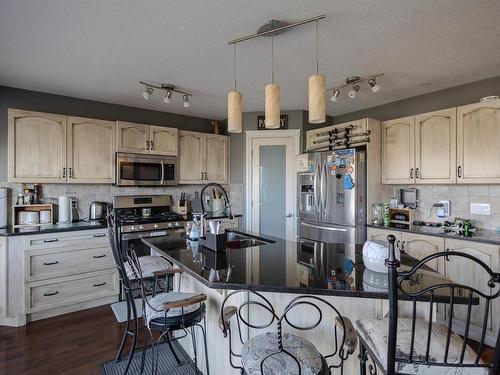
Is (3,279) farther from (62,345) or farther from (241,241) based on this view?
(241,241)

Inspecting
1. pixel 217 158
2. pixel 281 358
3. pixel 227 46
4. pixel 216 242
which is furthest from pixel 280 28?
pixel 217 158

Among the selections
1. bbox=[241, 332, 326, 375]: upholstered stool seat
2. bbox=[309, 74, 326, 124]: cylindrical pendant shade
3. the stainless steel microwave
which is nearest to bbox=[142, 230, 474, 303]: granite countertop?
bbox=[241, 332, 326, 375]: upholstered stool seat

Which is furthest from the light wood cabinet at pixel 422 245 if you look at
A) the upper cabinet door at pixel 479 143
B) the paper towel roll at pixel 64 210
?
the paper towel roll at pixel 64 210

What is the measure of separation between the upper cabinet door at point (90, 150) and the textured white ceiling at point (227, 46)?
1.39 feet

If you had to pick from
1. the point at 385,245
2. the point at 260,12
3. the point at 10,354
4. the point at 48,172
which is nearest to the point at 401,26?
the point at 260,12

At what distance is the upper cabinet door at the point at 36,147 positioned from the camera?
3.11m

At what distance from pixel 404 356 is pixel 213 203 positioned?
3.81m

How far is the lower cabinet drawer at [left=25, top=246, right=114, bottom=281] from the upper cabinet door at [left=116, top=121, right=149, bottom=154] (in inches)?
51.7

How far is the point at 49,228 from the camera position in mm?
3068

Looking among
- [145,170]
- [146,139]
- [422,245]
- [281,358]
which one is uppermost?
[146,139]

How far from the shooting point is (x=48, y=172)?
3.29 m

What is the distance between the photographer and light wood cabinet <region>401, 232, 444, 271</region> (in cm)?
288

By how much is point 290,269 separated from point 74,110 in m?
3.53

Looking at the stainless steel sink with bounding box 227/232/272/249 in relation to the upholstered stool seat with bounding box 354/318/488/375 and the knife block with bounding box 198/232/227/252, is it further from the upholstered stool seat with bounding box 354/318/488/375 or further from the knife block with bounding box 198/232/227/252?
the upholstered stool seat with bounding box 354/318/488/375
